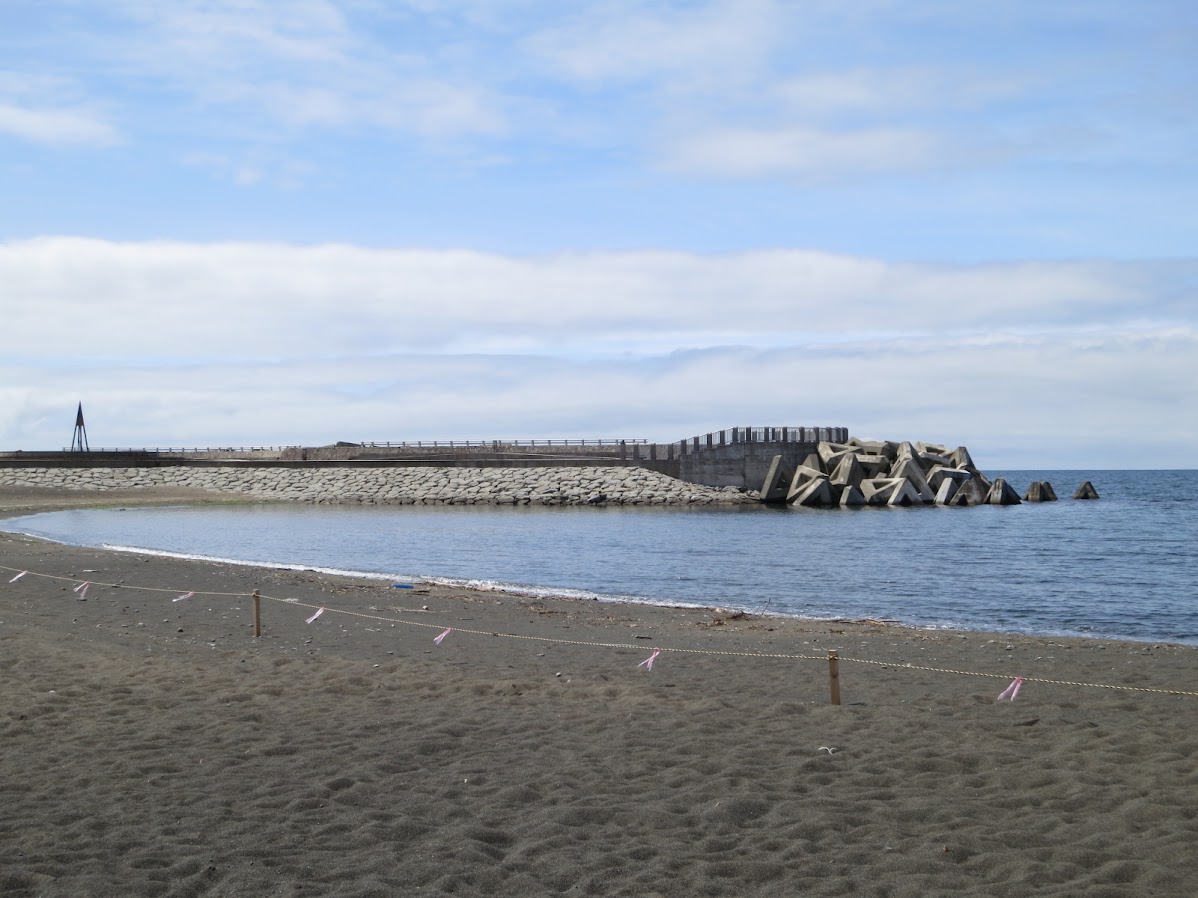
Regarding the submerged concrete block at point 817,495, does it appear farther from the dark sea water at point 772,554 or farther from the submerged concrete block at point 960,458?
the submerged concrete block at point 960,458

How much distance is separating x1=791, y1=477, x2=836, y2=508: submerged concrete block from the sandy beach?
4725cm

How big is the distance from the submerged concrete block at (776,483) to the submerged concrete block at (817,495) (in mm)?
→ 1963

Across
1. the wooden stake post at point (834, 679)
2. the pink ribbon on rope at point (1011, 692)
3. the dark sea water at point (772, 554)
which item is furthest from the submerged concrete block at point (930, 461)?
the wooden stake post at point (834, 679)

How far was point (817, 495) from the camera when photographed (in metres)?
63.0

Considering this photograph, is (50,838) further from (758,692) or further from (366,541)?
(366,541)

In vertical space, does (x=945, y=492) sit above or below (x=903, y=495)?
above

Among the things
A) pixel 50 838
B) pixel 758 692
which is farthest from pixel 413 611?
pixel 50 838

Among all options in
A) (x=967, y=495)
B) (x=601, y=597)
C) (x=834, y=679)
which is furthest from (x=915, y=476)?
(x=834, y=679)

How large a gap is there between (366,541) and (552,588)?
14887 millimetres

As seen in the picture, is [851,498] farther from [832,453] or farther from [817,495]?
[832,453]

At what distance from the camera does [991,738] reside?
388 inches

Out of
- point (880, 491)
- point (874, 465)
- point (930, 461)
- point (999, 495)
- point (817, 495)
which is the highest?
point (930, 461)

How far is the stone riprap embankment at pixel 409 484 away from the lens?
64.3 metres

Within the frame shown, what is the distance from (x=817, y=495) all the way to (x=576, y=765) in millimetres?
55965
